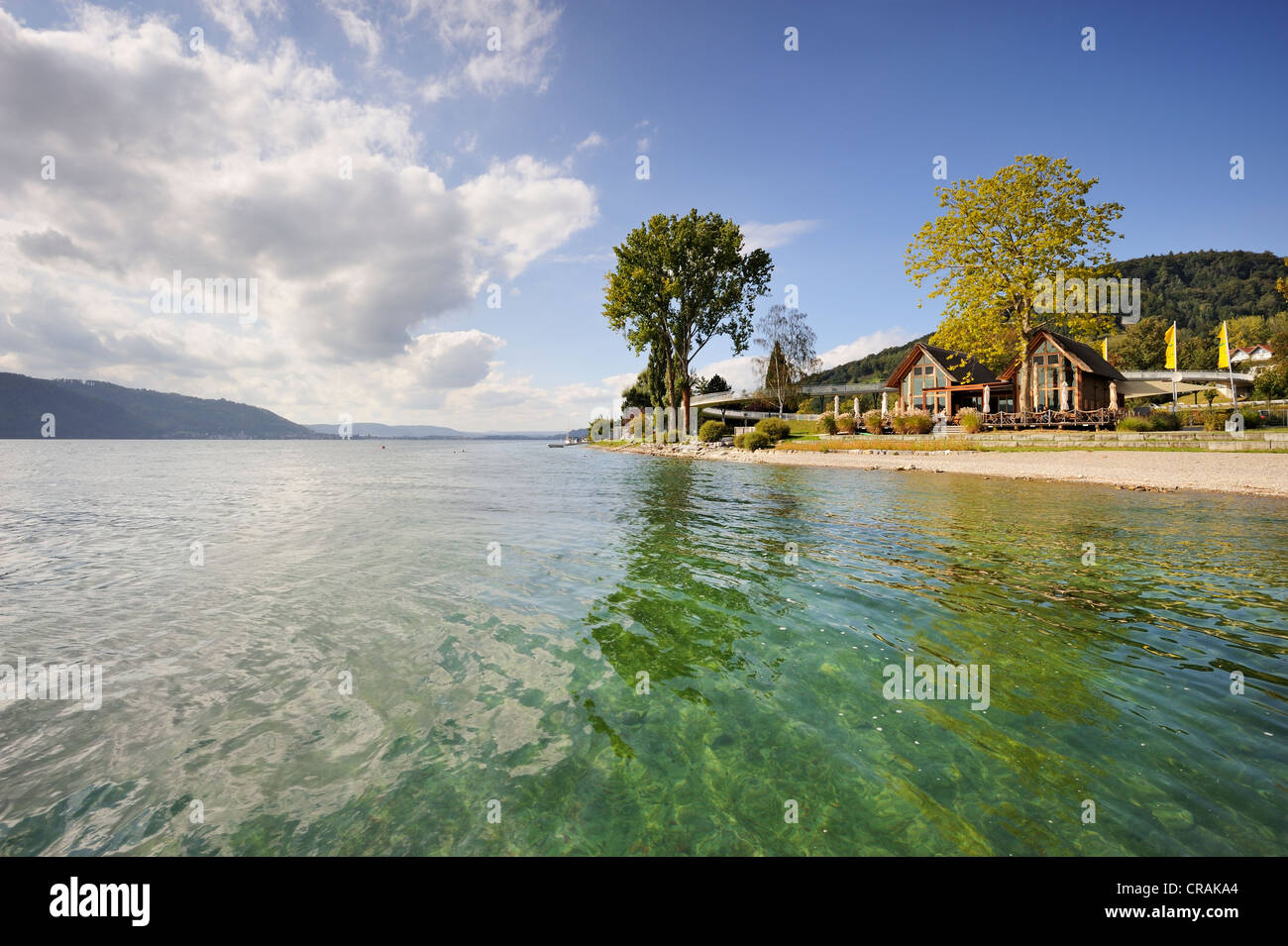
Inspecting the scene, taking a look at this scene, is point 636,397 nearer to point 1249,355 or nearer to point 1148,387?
point 1148,387

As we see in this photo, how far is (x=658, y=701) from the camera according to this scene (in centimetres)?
565

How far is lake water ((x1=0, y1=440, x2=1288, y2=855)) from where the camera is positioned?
152 inches

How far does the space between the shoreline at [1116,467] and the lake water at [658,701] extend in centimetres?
1121

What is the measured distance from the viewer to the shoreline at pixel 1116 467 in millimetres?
20984

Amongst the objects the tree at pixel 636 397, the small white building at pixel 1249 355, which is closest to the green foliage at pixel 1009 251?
the tree at pixel 636 397

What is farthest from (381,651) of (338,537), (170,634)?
(338,537)

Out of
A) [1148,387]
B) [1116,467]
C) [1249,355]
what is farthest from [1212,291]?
[1116,467]

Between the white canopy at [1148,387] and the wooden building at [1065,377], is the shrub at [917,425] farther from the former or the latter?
the white canopy at [1148,387]

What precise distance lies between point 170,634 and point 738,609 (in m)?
8.65

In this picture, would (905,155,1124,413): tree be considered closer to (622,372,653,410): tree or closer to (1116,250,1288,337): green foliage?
(622,372,653,410): tree
